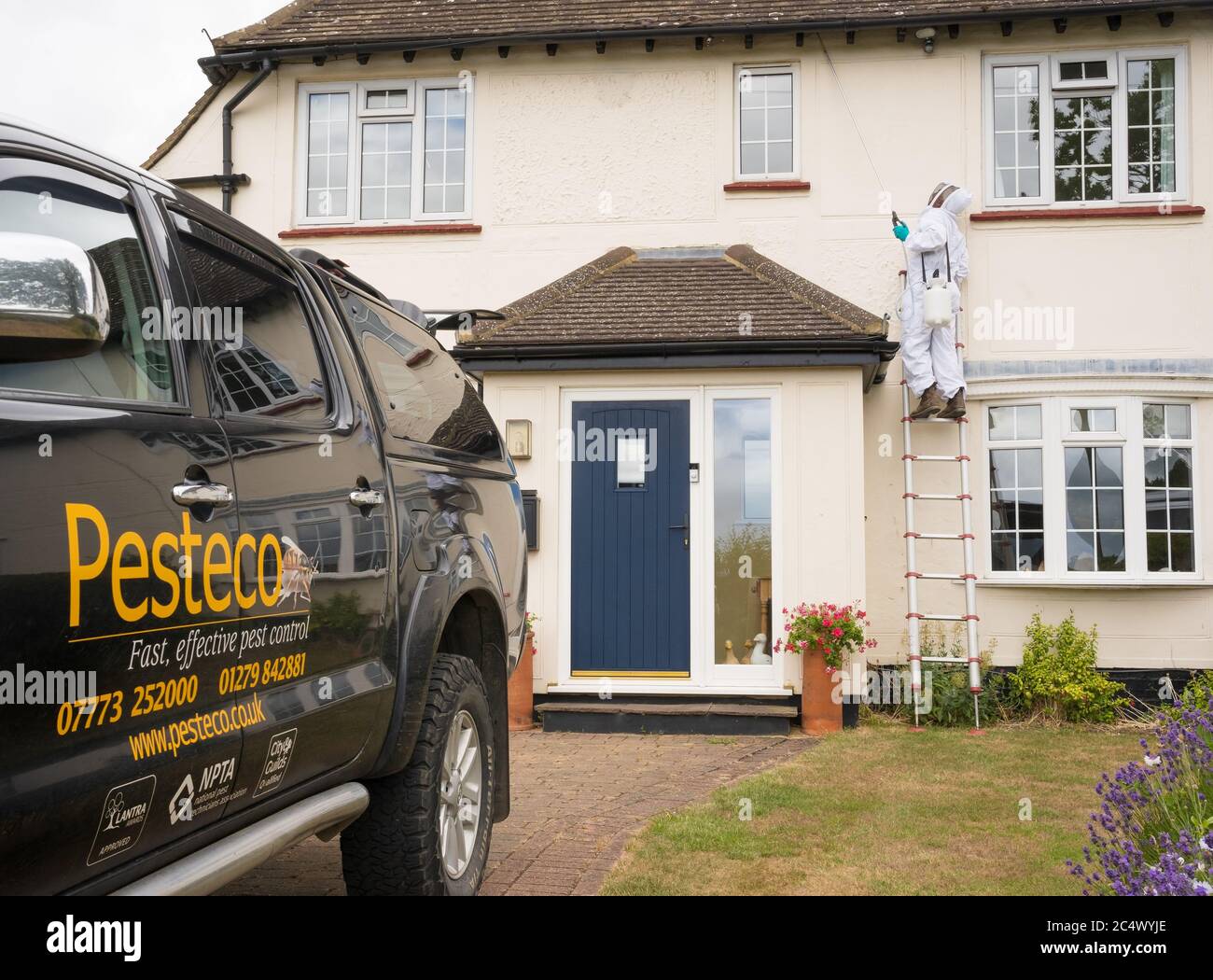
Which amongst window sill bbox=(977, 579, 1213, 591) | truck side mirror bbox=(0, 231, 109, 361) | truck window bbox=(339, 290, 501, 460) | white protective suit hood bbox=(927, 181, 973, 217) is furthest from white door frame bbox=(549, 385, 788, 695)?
truck side mirror bbox=(0, 231, 109, 361)

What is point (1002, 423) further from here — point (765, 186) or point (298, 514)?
point (298, 514)

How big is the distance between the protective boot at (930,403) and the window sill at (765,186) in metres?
2.58

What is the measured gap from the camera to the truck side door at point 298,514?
264cm

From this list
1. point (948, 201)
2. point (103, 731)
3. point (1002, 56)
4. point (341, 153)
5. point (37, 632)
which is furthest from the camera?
point (341, 153)

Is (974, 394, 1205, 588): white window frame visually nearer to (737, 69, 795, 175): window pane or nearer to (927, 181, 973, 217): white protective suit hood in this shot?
(927, 181, 973, 217): white protective suit hood

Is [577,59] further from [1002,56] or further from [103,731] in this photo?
[103,731]

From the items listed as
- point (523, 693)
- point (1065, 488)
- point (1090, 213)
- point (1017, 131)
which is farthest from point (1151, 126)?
point (523, 693)

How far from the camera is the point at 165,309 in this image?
97.7 inches

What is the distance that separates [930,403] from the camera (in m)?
10.0

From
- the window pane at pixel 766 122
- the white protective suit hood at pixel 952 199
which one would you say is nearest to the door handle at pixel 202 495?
the white protective suit hood at pixel 952 199

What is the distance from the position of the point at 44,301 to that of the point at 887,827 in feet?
16.4

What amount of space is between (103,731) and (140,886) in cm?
36

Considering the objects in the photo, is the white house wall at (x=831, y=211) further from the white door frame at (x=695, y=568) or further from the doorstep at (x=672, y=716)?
the doorstep at (x=672, y=716)
